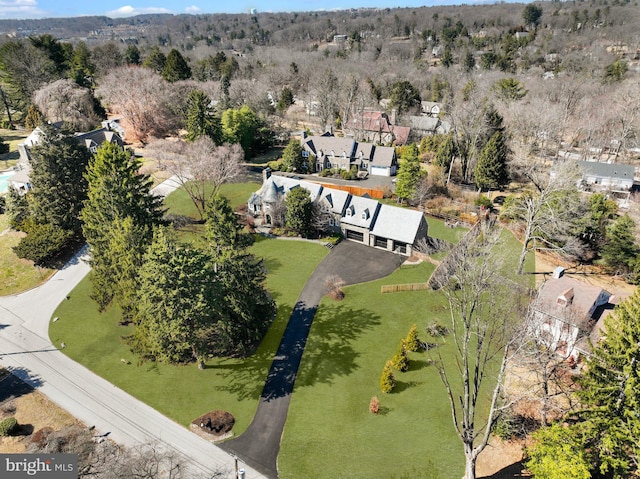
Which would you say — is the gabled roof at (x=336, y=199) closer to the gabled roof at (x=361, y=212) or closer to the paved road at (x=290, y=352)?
the gabled roof at (x=361, y=212)

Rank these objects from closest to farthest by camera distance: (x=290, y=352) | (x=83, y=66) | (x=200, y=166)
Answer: (x=290, y=352) < (x=200, y=166) < (x=83, y=66)

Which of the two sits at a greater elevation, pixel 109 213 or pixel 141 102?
pixel 141 102

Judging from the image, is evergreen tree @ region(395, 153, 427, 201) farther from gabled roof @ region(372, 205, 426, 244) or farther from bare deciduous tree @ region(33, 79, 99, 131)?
bare deciduous tree @ region(33, 79, 99, 131)

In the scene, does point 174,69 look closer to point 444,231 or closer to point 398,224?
point 398,224

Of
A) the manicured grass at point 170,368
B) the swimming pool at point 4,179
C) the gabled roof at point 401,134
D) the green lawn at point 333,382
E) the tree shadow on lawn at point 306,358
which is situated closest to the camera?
the green lawn at point 333,382

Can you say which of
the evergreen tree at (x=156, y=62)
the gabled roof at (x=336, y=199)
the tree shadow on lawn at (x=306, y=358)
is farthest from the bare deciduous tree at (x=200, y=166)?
the evergreen tree at (x=156, y=62)

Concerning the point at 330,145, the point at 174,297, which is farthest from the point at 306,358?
the point at 330,145
